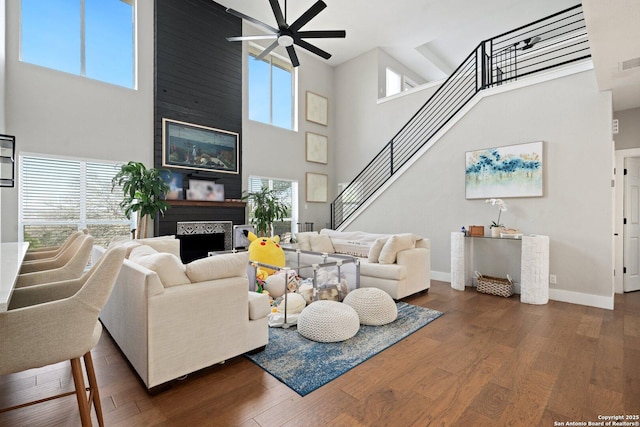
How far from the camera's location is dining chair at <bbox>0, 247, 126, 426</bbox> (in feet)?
4.16

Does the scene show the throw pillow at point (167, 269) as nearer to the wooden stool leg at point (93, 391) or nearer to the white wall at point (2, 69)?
the wooden stool leg at point (93, 391)

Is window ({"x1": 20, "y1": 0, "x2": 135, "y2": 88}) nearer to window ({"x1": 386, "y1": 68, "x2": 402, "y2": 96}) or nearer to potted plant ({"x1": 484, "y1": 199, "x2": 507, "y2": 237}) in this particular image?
window ({"x1": 386, "y1": 68, "x2": 402, "y2": 96})

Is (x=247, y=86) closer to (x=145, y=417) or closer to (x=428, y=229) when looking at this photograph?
(x=428, y=229)

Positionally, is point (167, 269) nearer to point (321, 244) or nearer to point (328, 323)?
point (328, 323)

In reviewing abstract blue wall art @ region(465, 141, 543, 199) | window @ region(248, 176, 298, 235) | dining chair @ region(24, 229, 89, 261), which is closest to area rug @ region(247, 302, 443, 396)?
dining chair @ region(24, 229, 89, 261)

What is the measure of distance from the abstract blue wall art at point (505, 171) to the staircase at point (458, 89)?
96 cm

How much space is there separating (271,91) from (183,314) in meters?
6.84

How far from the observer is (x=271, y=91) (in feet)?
25.5

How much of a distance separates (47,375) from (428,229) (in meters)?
5.45

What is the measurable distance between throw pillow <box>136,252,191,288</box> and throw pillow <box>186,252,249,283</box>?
0.20 feet

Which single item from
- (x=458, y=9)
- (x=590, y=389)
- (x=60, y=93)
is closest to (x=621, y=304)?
(x=590, y=389)

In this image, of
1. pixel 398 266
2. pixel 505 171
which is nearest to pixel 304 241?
pixel 398 266

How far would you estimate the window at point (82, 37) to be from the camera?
15.4ft

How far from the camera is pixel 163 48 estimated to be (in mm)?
5867
